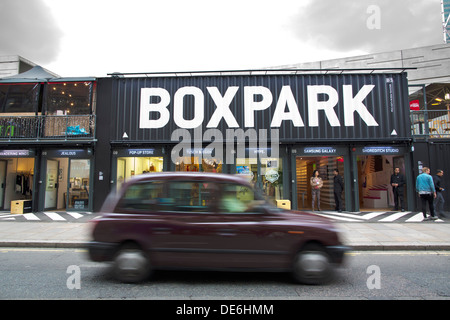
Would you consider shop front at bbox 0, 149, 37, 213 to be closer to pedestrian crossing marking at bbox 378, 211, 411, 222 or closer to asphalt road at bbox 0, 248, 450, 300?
asphalt road at bbox 0, 248, 450, 300

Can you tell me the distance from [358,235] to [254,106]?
7.51 meters

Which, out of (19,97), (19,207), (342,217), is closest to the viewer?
(342,217)

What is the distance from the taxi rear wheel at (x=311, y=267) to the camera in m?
4.23

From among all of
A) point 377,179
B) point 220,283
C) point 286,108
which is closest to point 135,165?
point 286,108

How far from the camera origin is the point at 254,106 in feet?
43.2

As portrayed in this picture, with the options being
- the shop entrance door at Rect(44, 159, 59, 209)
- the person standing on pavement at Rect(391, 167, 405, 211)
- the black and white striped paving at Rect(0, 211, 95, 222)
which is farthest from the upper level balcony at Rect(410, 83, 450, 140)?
the shop entrance door at Rect(44, 159, 59, 209)

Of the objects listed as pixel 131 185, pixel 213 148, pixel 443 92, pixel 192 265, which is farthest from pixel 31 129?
pixel 443 92

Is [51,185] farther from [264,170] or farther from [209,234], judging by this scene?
[209,234]

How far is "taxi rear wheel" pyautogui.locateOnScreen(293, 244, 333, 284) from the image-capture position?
4.23 metres

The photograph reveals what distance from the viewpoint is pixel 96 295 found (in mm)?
3842

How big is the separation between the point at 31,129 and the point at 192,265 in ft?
44.5

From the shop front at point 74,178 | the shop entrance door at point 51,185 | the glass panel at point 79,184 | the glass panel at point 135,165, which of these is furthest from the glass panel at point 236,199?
the shop entrance door at point 51,185

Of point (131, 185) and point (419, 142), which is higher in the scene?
point (419, 142)
